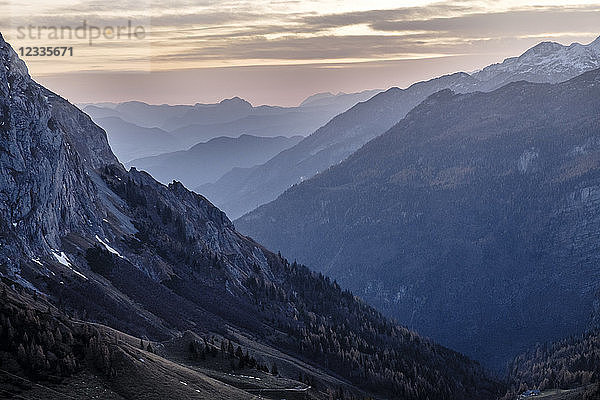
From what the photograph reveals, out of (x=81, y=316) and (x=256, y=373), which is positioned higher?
(x=81, y=316)

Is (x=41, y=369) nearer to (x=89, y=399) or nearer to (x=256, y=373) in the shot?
(x=89, y=399)

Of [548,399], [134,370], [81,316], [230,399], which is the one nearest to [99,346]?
[134,370]

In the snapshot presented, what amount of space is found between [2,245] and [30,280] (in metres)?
11.9

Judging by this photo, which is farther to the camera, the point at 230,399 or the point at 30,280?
the point at 30,280

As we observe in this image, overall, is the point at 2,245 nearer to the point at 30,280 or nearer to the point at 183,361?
the point at 30,280

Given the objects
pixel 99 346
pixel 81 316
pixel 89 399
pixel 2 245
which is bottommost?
pixel 89 399

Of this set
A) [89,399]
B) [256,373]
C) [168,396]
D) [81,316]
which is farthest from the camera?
[81,316]

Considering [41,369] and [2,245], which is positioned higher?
[2,245]

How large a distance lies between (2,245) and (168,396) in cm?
10704

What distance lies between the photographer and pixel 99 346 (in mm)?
108688

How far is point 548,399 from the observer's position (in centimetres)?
19362

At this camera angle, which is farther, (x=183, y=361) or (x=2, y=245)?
(x=2, y=245)

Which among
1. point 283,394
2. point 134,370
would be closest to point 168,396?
point 134,370

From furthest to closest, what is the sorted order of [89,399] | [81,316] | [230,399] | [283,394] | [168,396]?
[81,316], [283,394], [230,399], [168,396], [89,399]
